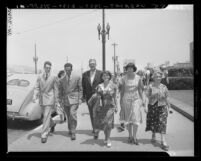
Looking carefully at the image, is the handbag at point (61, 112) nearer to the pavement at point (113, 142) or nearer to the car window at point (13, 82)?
the pavement at point (113, 142)

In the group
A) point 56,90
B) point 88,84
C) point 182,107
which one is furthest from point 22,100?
point 182,107

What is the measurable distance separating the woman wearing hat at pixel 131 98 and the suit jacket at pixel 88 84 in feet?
1.51

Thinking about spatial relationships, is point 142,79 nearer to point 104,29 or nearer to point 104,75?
point 104,75

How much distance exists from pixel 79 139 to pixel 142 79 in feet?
5.34

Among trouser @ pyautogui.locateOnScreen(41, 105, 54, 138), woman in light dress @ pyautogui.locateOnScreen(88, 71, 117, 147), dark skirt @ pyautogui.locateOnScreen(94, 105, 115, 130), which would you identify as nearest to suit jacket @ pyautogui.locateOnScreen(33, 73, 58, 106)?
trouser @ pyautogui.locateOnScreen(41, 105, 54, 138)

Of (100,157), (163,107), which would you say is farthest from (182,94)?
(100,157)

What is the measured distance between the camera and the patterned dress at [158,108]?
6.09 meters

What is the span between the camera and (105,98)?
6129 mm

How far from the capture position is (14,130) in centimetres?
748

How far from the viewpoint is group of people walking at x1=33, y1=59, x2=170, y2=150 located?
20.1ft

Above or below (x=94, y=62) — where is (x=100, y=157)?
below

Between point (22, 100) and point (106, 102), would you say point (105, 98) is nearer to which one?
point (106, 102)

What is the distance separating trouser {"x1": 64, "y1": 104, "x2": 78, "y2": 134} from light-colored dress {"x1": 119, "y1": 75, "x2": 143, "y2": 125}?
3.12 feet

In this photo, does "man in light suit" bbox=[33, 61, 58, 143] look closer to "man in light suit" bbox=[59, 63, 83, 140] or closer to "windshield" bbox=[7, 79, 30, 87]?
"man in light suit" bbox=[59, 63, 83, 140]
